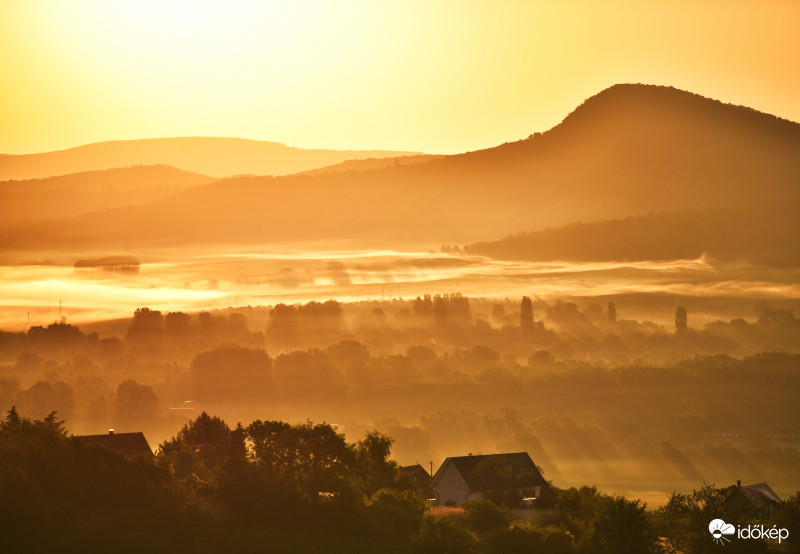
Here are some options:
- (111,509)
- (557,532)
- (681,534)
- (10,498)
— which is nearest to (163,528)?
(111,509)

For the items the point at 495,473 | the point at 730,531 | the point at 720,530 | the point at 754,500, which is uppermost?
the point at 720,530

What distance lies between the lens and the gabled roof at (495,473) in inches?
6216

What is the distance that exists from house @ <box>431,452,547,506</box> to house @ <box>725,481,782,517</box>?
23376 millimetres

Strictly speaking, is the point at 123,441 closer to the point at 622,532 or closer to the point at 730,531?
the point at 622,532

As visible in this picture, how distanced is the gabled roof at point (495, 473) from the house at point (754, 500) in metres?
23.2

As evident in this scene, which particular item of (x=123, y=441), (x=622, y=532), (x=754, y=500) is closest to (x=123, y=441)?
(x=123, y=441)

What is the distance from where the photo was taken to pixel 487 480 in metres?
159

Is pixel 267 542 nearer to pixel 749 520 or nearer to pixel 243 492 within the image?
pixel 243 492

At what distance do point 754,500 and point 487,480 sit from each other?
97.4 ft

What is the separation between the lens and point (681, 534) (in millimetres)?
128625

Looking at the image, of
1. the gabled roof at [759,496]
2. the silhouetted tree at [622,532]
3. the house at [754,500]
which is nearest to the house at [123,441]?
the silhouetted tree at [622,532]

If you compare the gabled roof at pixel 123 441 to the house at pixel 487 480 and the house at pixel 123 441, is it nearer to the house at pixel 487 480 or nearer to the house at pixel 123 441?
the house at pixel 123 441

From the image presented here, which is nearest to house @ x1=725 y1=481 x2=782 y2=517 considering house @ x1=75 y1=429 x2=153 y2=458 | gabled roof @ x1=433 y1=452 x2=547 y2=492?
gabled roof @ x1=433 y1=452 x2=547 y2=492

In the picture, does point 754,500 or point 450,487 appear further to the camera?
point 450,487
